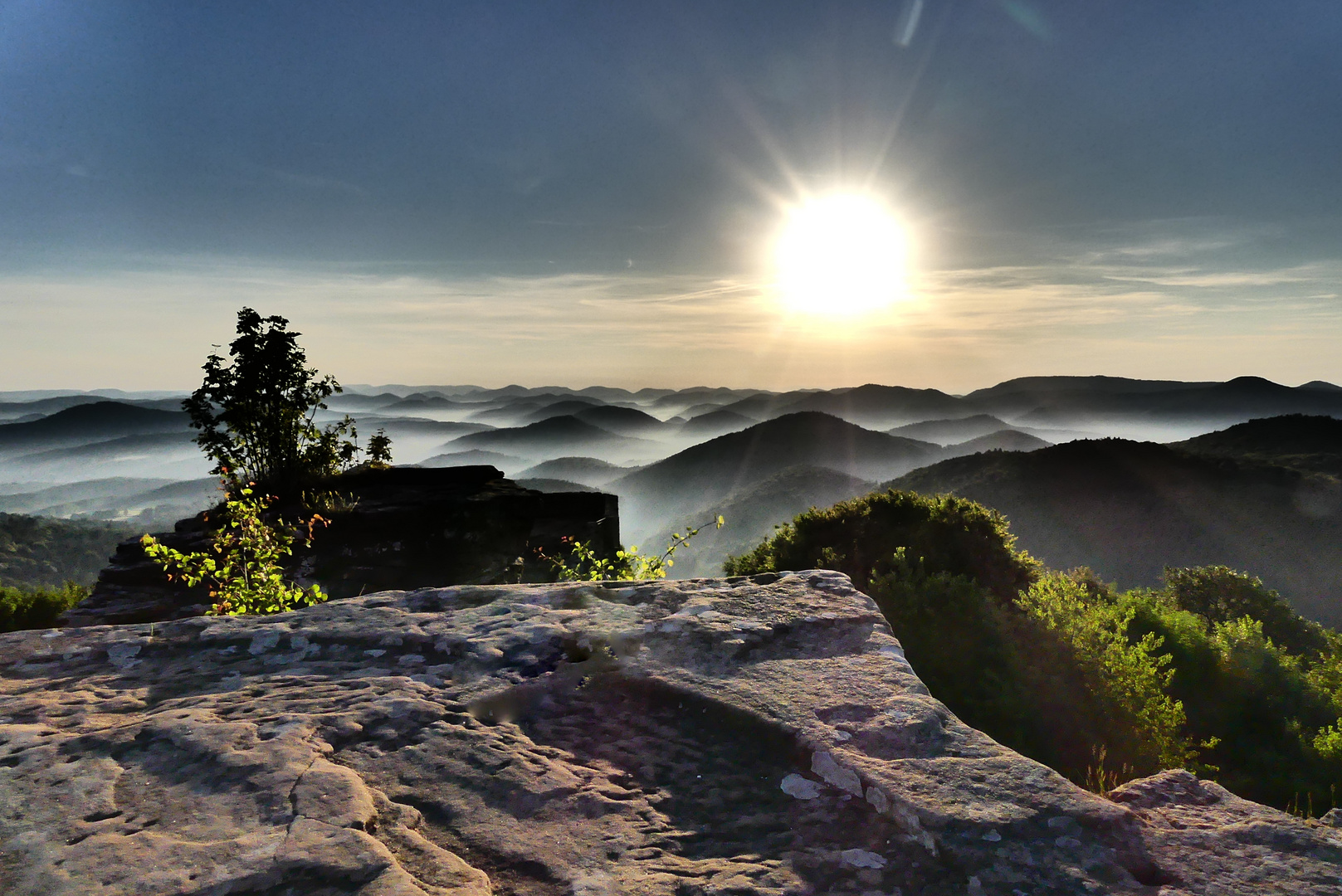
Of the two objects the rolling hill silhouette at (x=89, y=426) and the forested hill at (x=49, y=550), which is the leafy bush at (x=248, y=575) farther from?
the rolling hill silhouette at (x=89, y=426)

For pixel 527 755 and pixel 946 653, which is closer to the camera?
pixel 527 755

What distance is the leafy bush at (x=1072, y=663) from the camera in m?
8.61

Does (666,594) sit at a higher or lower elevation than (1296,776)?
higher

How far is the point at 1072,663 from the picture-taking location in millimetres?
9531

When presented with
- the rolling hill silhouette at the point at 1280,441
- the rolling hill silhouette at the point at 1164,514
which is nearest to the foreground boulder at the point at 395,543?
the rolling hill silhouette at the point at 1164,514

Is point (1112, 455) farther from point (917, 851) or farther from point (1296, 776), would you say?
point (917, 851)

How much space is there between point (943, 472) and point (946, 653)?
82.9m

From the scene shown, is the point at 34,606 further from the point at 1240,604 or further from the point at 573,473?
the point at 573,473

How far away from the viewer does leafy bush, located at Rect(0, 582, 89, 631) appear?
13.4 m

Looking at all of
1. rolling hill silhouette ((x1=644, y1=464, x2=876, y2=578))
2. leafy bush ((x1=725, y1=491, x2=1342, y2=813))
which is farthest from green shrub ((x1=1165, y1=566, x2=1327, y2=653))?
rolling hill silhouette ((x1=644, y1=464, x2=876, y2=578))

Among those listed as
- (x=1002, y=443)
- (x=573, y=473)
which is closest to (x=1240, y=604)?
(x=1002, y=443)

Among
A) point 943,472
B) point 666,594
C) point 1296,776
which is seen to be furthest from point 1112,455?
point 666,594

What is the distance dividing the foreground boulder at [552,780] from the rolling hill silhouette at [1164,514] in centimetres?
6476

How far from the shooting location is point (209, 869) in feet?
5.64
